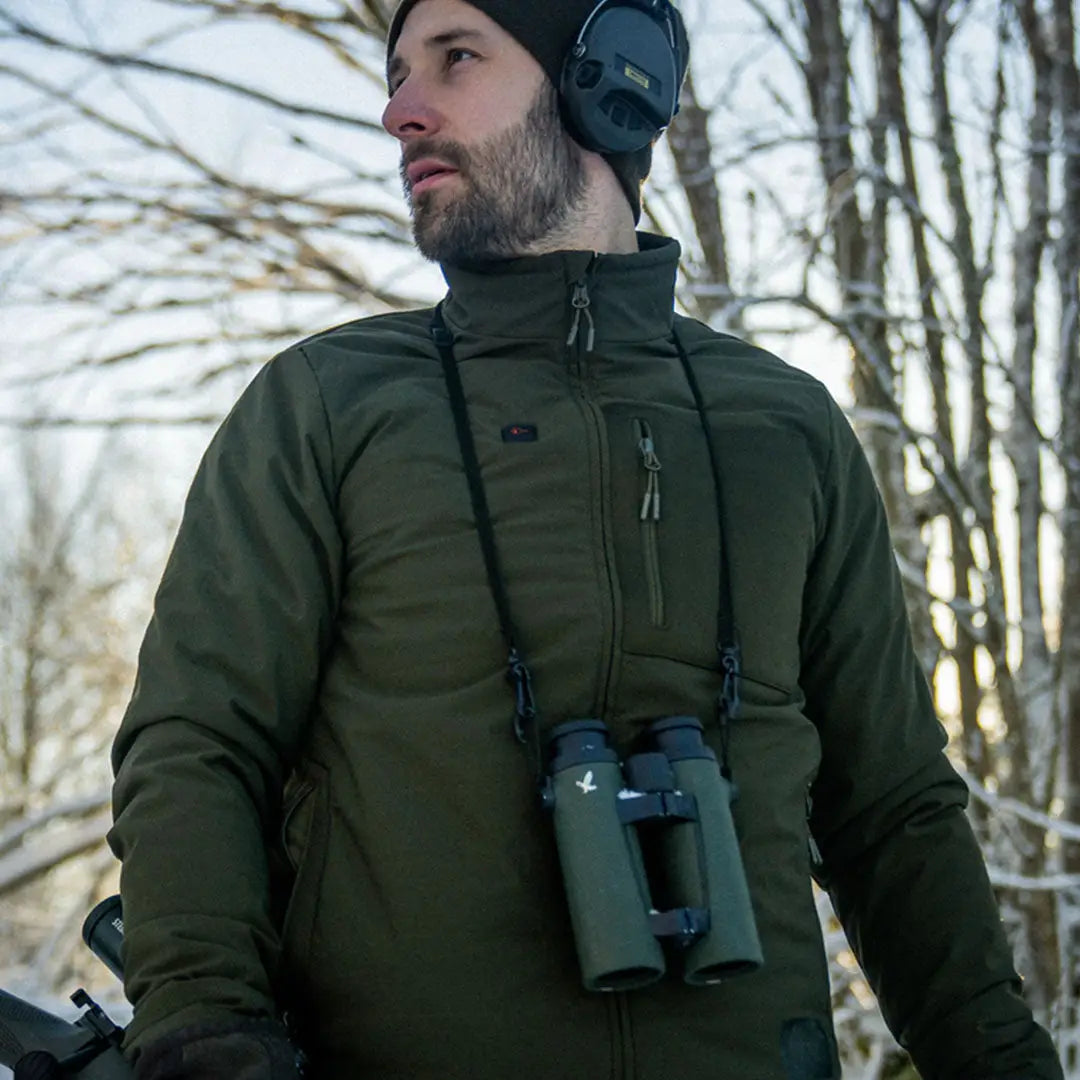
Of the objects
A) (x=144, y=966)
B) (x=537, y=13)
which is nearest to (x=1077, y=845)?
(x=537, y=13)

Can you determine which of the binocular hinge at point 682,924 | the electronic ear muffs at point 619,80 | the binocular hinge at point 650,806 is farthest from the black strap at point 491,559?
the electronic ear muffs at point 619,80

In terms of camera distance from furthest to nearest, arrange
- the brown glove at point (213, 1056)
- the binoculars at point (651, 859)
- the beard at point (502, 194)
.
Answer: the beard at point (502, 194) < the binoculars at point (651, 859) < the brown glove at point (213, 1056)

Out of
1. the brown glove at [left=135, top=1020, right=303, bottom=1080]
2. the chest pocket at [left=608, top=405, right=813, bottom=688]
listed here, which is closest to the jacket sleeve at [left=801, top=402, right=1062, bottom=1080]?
the chest pocket at [left=608, top=405, right=813, bottom=688]

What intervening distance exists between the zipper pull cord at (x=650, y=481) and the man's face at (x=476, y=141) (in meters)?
0.39

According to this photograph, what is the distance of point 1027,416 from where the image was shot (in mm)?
4551

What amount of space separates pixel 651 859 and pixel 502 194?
96 centimetres

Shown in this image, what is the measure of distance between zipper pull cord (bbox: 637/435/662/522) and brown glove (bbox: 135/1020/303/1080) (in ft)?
2.45

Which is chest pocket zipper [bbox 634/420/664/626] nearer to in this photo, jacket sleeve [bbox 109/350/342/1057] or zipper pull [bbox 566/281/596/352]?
zipper pull [bbox 566/281/596/352]

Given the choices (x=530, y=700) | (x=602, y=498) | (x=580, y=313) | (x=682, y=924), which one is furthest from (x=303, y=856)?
(x=580, y=313)

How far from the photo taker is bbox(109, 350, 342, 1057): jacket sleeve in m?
1.46

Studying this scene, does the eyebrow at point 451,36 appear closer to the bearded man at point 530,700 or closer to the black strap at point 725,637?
the bearded man at point 530,700

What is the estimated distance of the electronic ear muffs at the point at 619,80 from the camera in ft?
6.86

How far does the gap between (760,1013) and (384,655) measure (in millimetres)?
589

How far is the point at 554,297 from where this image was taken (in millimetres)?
1908
